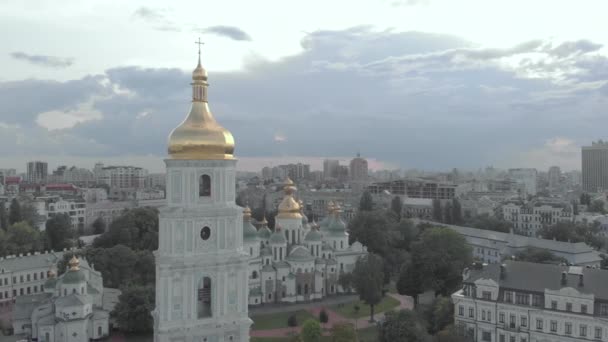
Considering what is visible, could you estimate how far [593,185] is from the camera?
137875 mm

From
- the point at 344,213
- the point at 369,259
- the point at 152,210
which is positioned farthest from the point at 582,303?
the point at 344,213

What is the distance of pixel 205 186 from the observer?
19422mm

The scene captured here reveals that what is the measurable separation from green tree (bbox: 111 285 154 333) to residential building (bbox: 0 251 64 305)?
1440cm

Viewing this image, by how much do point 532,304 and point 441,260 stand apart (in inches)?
383

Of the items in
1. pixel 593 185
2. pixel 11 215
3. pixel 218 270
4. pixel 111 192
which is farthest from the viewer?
pixel 593 185

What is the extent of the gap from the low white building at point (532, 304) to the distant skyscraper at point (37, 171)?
141961 mm

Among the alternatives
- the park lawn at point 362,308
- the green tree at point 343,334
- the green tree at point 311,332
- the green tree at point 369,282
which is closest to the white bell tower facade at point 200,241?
the green tree at point 343,334

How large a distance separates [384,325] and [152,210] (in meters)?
35.1

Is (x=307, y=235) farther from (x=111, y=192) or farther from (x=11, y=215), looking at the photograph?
(x=111, y=192)

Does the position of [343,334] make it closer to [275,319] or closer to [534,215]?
[275,319]

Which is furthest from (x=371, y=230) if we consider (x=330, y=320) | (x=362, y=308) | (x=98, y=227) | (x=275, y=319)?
(x=98, y=227)

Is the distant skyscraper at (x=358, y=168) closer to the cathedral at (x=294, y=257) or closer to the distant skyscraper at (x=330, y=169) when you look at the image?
the distant skyscraper at (x=330, y=169)

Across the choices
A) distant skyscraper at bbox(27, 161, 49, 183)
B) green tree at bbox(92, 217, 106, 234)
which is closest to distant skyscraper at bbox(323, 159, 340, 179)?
distant skyscraper at bbox(27, 161, 49, 183)

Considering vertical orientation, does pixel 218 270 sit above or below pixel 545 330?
above
